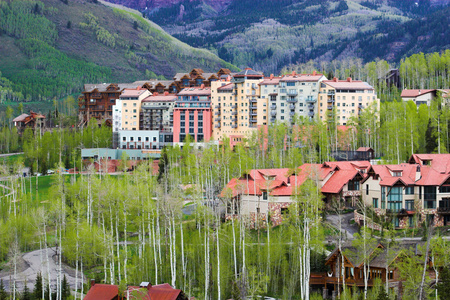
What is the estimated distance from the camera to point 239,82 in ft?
486

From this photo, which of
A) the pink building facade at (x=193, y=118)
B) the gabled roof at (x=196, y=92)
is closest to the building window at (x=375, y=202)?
the pink building facade at (x=193, y=118)

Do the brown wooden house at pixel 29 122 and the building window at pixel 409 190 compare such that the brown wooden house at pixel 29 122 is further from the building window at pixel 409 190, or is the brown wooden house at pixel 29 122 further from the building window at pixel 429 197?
the building window at pixel 429 197

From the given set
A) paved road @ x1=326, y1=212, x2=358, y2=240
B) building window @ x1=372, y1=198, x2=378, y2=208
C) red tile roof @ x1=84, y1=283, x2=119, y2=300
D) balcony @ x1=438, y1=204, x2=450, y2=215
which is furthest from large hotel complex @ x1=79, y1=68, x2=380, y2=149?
red tile roof @ x1=84, y1=283, x2=119, y2=300

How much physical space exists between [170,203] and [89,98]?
116 metres

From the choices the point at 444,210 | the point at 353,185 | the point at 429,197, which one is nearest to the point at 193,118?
the point at 353,185

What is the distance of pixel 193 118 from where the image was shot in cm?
15025

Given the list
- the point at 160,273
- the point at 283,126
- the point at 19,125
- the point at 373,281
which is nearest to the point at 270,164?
the point at 283,126

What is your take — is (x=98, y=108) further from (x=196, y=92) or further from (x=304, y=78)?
(x=304, y=78)

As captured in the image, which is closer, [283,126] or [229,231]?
[229,231]

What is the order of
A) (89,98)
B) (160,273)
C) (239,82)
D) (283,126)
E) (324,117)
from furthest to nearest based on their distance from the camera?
(89,98) → (239,82) → (324,117) → (283,126) → (160,273)

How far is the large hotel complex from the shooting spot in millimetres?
139750

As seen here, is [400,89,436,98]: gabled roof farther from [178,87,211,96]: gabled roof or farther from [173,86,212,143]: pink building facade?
[178,87,211,96]: gabled roof

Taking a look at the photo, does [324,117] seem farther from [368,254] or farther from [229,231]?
[368,254]

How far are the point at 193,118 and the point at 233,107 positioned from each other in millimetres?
9792
